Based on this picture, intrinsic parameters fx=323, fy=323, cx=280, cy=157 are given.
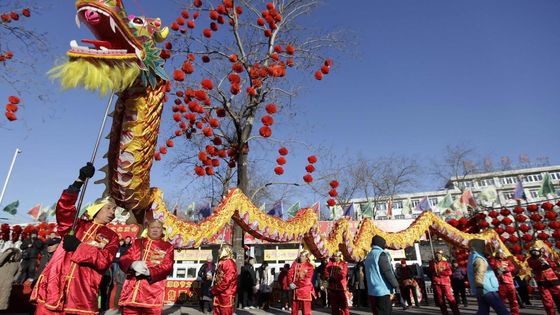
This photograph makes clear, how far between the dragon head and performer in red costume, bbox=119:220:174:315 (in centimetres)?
183

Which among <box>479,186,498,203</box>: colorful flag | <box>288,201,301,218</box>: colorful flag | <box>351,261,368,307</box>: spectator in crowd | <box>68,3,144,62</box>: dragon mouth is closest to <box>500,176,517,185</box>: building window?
<box>479,186,498,203</box>: colorful flag

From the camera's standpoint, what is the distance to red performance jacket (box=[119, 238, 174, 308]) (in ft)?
11.9

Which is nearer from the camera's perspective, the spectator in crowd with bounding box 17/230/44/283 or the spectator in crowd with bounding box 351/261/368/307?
the spectator in crowd with bounding box 17/230/44/283

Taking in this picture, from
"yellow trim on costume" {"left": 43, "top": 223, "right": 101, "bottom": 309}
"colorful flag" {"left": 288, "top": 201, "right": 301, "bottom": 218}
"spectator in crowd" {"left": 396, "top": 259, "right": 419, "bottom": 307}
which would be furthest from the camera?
"colorful flag" {"left": 288, "top": 201, "right": 301, "bottom": 218}

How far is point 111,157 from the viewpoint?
427 cm

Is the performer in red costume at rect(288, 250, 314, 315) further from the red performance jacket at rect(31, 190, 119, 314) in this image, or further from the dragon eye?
the dragon eye

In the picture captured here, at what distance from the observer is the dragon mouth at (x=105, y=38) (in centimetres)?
336

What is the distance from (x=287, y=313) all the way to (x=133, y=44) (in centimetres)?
892

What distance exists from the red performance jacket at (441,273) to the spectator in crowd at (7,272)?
9.90 m

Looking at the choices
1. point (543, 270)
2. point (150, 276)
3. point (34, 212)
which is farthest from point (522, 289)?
point (34, 212)

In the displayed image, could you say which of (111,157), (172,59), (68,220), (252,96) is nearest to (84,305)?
(68,220)

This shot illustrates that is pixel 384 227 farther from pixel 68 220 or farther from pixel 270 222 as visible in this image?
pixel 68 220

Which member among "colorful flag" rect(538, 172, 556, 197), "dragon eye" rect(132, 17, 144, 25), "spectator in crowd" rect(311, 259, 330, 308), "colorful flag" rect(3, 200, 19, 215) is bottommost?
"spectator in crowd" rect(311, 259, 330, 308)

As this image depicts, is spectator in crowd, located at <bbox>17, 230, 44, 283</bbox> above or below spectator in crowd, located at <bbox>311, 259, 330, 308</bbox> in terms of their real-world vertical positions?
above
